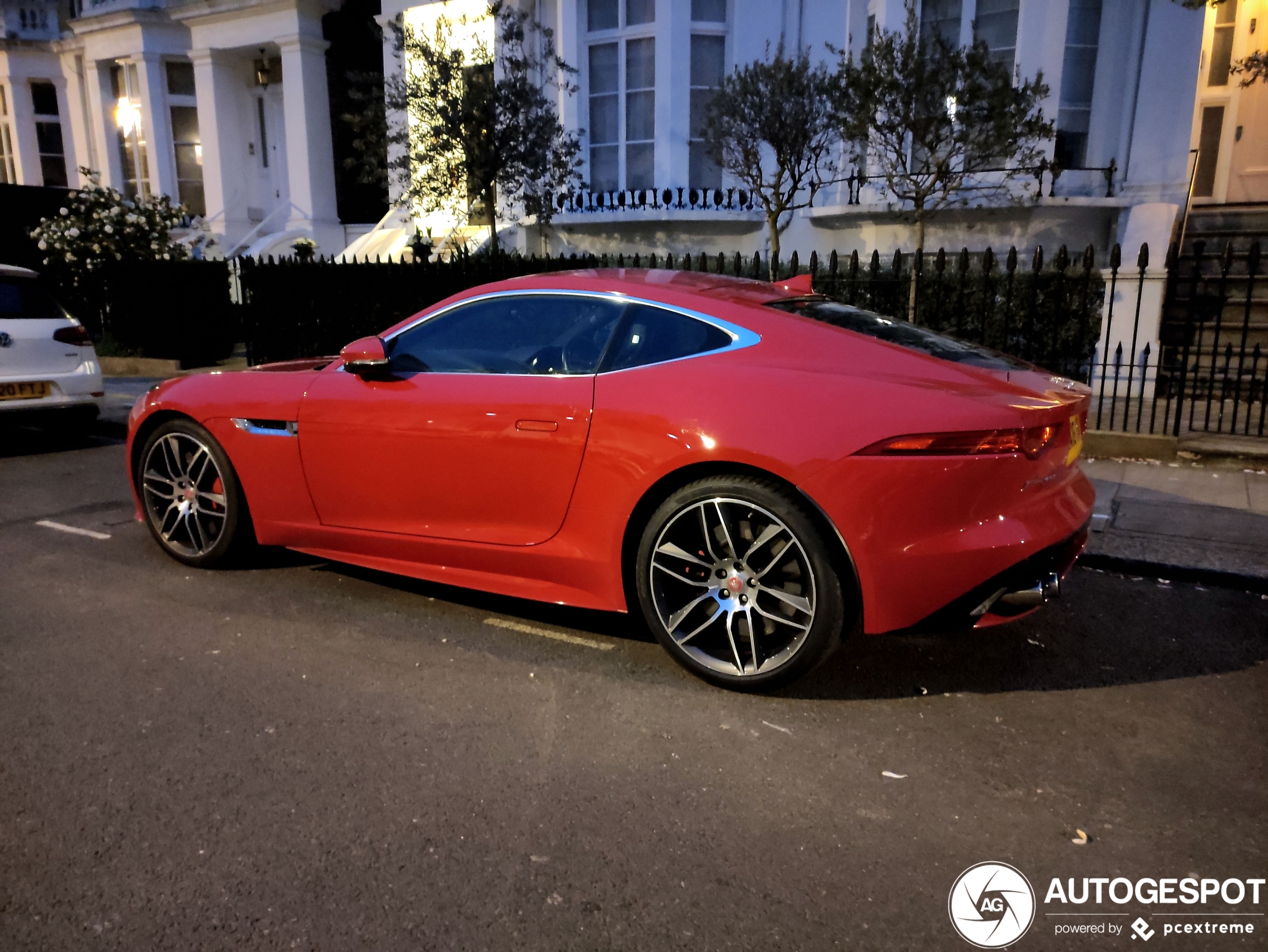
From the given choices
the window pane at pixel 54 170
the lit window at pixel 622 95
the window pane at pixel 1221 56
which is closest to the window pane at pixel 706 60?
the lit window at pixel 622 95

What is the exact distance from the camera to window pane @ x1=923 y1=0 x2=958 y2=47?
39.4 ft

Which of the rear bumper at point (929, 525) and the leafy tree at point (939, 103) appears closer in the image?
the rear bumper at point (929, 525)

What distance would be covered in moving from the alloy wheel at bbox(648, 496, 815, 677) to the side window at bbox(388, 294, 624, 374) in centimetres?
80

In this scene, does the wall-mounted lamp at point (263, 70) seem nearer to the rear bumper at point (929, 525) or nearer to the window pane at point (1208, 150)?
the window pane at point (1208, 150)

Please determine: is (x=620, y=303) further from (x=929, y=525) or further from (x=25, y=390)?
(x=25, y=390)

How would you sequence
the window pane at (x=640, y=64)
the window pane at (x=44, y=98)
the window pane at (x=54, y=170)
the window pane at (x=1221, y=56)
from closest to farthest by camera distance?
the window pane at (x=1221, y=56)
the window pane at (x=640, y=64)
the window pane at (x=44, y=98)
the window pane at (x=54, y=170)

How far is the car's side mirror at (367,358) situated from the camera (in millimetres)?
4145

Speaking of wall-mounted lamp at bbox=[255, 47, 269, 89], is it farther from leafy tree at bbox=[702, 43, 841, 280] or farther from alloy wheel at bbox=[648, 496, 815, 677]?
alloy wheel at bbox=[648, 496, 815, 677]

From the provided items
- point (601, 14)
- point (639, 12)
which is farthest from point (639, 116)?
point (601, 14)

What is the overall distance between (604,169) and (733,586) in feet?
41.5

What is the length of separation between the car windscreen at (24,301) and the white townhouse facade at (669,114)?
6661 millimetres

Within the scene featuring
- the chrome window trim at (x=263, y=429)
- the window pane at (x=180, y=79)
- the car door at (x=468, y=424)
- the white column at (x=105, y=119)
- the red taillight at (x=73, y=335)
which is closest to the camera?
the car door at (x=468, y=424)

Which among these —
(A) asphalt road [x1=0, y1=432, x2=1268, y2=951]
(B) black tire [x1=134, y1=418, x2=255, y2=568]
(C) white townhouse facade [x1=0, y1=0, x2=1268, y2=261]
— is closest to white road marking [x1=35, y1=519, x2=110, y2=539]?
(B) black tire [x1=134, y1=418, x2=255, y2=568]

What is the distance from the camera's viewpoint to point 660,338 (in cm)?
367
